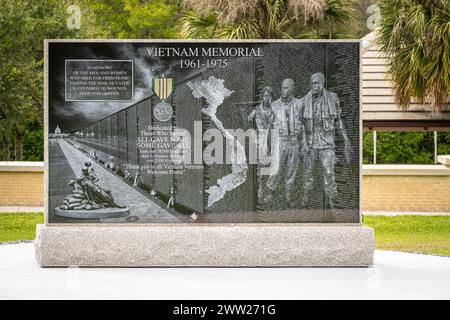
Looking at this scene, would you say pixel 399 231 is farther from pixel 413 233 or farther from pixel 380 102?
pixel 380 102

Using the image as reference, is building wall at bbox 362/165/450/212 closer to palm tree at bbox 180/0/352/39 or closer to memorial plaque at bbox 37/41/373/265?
palm tree at bbox 180/0/352/39

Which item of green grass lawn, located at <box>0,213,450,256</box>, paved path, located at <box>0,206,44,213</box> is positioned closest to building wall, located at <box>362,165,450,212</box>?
green grass lawn, located at <box>0,213,450,256</box>

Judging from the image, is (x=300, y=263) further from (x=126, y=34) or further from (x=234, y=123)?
(x=126, y=34)

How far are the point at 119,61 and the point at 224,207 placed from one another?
213 cm

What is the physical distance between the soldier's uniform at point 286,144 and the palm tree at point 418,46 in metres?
8.32

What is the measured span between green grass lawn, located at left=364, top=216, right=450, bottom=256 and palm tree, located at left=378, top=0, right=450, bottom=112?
2.42m

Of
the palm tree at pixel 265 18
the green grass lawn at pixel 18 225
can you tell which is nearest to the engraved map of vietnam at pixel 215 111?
the green grass lawn at pixel 18 225

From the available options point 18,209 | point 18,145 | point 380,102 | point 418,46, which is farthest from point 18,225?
point 18,145

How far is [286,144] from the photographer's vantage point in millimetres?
12664

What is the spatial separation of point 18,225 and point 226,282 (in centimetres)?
1022

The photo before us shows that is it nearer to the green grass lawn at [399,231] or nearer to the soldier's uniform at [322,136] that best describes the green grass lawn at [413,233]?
the green grass lawn at [399,231]

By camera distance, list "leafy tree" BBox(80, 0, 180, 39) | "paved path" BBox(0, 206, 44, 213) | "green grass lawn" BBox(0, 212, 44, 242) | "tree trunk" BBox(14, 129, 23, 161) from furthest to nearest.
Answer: "leafy tree" BBox(80, 0, 180, 39) < "tree trunk" BBox(14, 129, 23, 161) < "paved path" BBox(0, 206, 44, 213) < "green grass lawn" BBox(0, 212, 44, 242)

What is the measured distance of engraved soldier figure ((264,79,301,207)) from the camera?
12609mm

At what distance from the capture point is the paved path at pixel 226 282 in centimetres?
1048
